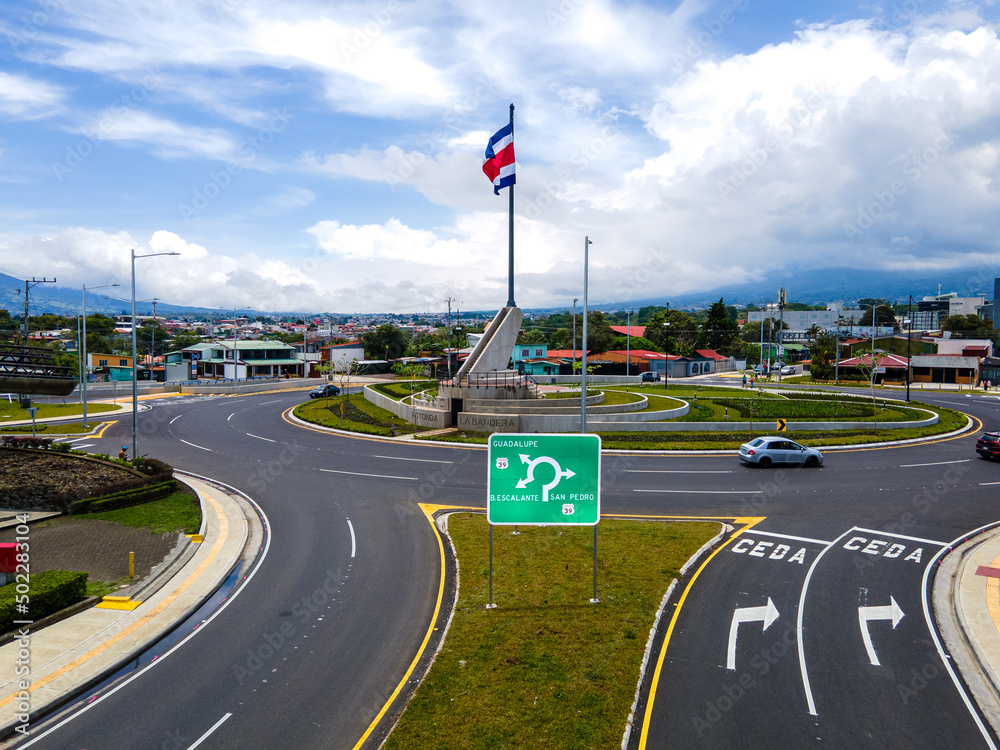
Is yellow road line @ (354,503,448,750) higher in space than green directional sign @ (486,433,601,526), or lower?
lower

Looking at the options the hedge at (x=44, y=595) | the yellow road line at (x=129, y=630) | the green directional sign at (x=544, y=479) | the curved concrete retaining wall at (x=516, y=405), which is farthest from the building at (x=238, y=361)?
the green directional sign at (x=544, y=479)

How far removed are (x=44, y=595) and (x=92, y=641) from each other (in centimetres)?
204

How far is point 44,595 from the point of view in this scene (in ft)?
45.9

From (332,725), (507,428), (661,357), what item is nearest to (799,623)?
(332,725)

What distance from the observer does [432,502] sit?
24125mm

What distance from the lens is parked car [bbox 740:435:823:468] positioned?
29.8 meters

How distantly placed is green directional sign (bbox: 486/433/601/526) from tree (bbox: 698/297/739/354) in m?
108

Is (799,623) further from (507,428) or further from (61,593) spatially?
(507,428)

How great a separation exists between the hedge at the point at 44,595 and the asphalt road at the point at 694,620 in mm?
3986

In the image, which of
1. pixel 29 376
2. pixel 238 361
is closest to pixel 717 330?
pixel 238 361

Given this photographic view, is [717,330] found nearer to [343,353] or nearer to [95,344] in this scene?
→ [343,353]

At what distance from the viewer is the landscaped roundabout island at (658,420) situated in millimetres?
36969

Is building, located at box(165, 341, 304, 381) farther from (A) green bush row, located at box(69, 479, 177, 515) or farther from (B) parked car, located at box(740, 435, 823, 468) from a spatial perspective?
(B) parked car, located at box(740, 435, 823, 468)

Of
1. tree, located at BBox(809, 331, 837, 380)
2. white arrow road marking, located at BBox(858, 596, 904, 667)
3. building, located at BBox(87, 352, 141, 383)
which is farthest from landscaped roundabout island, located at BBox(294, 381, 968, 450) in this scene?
building, located at BBox(87, 352, 141, 383)
